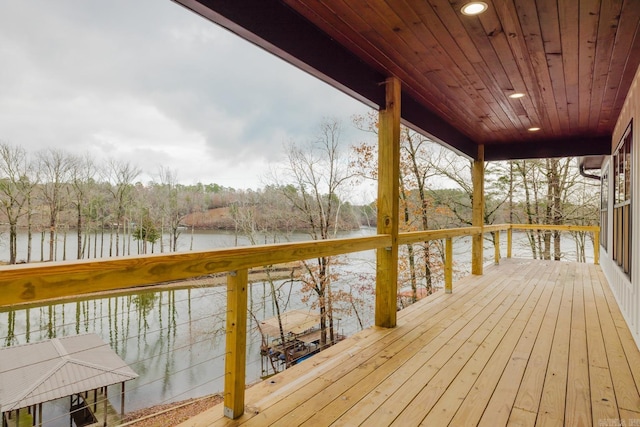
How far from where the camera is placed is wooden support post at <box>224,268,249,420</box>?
171 cm

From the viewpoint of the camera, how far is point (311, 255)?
7.58 ft

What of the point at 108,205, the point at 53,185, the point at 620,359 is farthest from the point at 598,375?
the point at 108,205

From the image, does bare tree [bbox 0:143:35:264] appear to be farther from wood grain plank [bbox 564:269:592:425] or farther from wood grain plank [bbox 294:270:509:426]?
wood grain plank [bbox 564:269:592:425]

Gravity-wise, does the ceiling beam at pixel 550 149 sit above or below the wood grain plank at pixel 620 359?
above

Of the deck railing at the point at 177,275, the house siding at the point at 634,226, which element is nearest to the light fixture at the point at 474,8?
the deck railing at the point at 177,275

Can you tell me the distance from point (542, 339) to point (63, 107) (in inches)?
975

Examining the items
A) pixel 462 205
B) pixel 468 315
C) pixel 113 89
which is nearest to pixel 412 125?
pixel 468 315

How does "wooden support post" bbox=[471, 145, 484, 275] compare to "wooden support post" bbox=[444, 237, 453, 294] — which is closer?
"wooden support post" bbox=[444, 237, 453, 294]

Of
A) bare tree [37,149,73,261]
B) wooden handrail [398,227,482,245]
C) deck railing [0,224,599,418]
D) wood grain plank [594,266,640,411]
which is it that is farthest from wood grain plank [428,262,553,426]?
bare tree [37,149,73,261]

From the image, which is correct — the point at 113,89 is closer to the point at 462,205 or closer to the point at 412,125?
the point at 462,205

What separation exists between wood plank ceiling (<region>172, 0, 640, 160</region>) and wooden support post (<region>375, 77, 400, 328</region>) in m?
0.15

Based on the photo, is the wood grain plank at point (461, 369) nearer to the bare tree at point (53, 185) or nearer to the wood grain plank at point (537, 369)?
the wood grain plank at point (537, 369)

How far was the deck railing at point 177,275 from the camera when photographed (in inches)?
40.0

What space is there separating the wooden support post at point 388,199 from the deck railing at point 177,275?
74 centimetres
